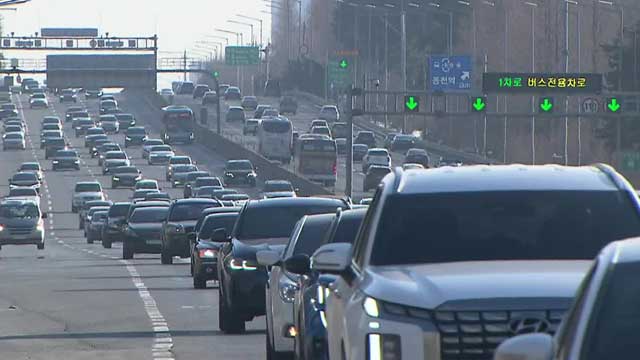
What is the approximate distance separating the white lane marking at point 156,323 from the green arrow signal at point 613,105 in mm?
36344

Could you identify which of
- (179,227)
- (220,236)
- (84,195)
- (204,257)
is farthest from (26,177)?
(220,236)

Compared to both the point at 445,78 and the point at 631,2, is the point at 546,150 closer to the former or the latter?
the point at 631,2

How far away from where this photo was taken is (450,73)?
9031 cm

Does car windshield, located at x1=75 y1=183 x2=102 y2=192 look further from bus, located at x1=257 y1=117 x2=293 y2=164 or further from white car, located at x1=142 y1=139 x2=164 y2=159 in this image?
white car, located at x1=142 y1=139 x2=164 y2=159

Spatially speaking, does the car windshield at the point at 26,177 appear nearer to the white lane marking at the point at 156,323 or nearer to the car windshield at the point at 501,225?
the white lane marking at the point at 156,323

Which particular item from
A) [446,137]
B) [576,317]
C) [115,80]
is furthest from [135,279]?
[446,137]

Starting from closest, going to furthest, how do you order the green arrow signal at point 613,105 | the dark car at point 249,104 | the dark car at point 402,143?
the green arrow signal at point 613,105, the dark car at point 402,143, the dark car at point 249,104

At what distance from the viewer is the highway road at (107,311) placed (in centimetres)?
2083

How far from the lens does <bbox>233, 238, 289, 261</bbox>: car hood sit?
22750 millimetres

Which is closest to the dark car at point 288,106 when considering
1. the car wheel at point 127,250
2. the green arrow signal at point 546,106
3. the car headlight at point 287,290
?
the green arrow signal at point 546,106

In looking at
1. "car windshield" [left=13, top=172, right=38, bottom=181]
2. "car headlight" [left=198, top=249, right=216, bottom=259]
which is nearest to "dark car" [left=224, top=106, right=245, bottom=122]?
"car windshield" [left=13, top=172, right=38, bottom=181]

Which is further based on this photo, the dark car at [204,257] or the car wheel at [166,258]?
the car wheel at [166,258]

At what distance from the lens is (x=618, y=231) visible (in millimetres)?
11469

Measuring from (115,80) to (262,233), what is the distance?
10062cm
